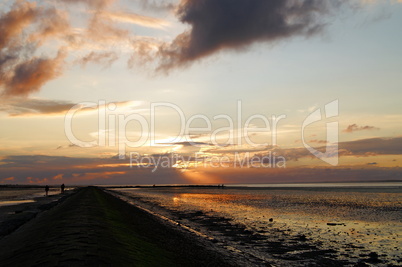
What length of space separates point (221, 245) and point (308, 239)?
7.94 metres

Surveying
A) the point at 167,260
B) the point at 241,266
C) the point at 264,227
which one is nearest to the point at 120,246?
the point at 167,260

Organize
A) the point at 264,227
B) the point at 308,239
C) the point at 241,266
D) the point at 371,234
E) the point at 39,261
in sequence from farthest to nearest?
the point at 264,227 → the point at 371,234 → the point at 308,239 → the point at 241,266 → the point at 39,261

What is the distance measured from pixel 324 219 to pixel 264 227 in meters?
10.7

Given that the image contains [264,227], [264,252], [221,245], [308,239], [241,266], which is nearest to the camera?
[241,266]

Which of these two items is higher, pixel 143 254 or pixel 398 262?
pixel 143 254

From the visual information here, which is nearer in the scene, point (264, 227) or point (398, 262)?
Answer: point (398, 262)

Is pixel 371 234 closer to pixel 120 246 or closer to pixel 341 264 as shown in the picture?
pixel 341 264

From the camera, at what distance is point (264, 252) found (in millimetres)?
22922

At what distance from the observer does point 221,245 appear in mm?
25172

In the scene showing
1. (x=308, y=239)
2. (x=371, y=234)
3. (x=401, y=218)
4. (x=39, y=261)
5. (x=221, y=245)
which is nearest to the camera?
(x=39, y=261)

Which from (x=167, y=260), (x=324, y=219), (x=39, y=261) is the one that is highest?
(x=39, y=261)

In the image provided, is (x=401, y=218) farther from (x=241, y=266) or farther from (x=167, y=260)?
(x=167, y=260)

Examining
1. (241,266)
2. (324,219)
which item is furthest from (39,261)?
(324,219)

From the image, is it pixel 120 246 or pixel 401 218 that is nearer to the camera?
pixel 120 246
